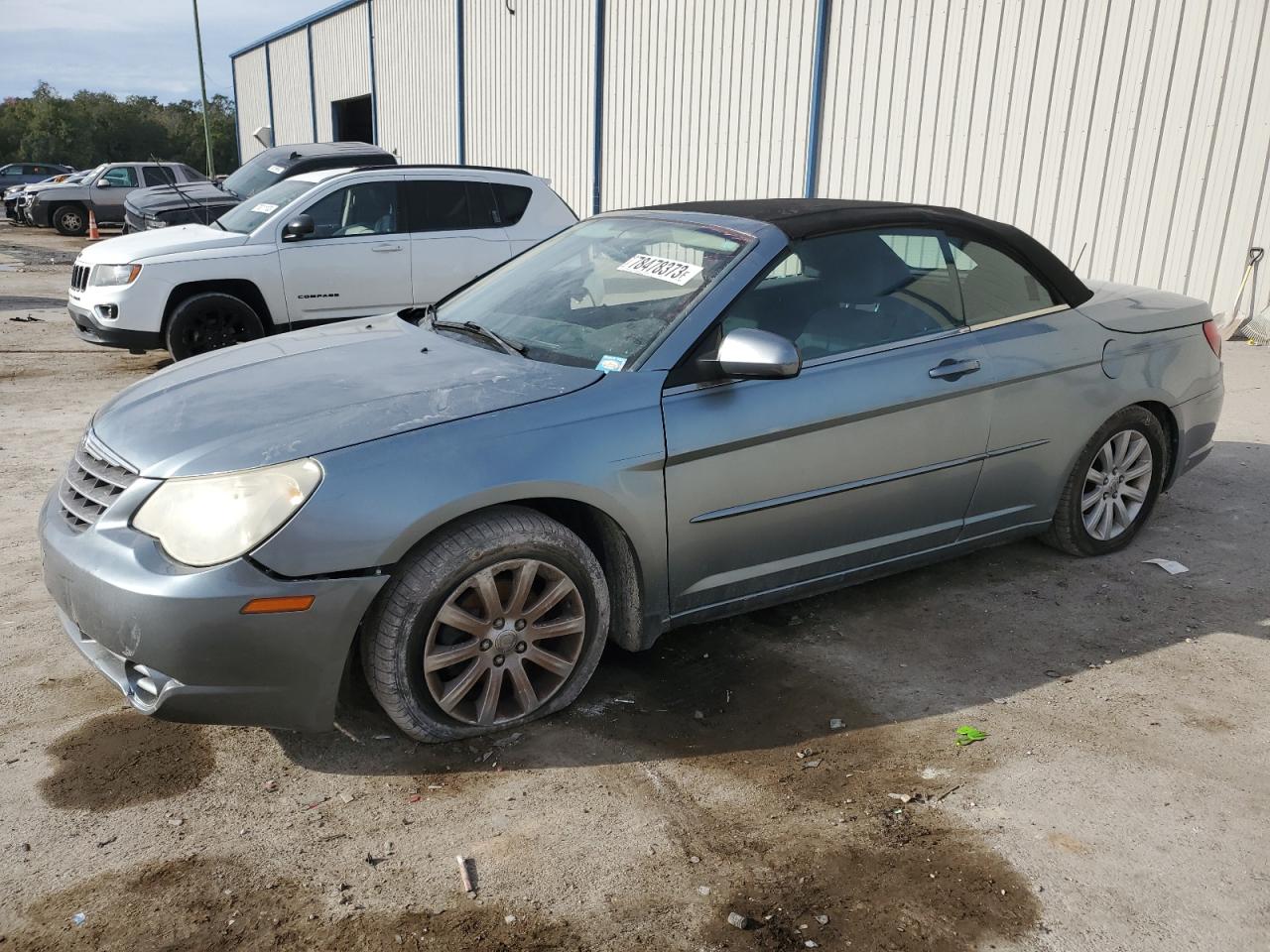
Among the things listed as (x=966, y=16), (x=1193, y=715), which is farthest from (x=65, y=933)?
(x=966, y=16)

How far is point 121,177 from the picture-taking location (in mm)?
24312

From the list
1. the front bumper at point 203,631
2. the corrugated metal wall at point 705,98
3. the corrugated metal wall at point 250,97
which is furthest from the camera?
the corrugated metal wall at point 250,97

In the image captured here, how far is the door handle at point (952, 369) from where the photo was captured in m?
3.98

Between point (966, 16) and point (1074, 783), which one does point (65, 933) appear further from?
point (966, 16)

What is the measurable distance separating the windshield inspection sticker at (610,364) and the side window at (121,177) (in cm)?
2424

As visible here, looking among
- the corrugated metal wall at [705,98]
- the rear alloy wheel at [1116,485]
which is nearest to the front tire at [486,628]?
the rear alloy wheel at [1116,485]

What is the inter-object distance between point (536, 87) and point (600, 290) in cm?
1537

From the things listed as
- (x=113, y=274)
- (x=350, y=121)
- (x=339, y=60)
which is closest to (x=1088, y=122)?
(x=113, y=274)

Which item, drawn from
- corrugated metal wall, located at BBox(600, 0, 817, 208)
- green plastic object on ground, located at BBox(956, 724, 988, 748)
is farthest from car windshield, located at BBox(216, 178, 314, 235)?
green plastic object on ground, located at BBox(956, 724, 988, 748)

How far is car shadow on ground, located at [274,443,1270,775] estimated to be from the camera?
11.0 ft

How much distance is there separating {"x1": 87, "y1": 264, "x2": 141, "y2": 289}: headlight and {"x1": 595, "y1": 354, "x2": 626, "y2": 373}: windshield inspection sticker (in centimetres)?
633

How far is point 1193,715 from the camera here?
355 centimetres

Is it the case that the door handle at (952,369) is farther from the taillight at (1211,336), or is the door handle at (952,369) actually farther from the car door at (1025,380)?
the taillight at (1211,336)

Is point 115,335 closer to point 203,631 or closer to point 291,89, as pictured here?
point 203,631
